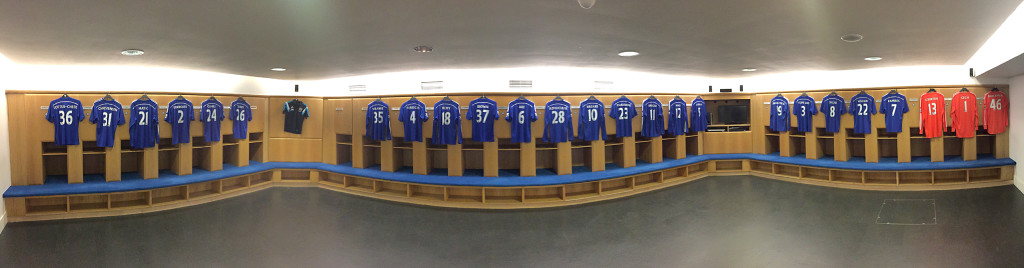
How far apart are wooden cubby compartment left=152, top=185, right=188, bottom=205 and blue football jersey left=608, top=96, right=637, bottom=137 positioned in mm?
5702

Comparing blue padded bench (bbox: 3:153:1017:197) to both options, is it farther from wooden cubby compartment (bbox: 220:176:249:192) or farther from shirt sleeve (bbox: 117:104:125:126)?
shirt sleeve (bbox: 117:104:125:126)

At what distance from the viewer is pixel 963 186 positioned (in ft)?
19.4

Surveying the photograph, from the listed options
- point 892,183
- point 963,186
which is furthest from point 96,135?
point 963,186

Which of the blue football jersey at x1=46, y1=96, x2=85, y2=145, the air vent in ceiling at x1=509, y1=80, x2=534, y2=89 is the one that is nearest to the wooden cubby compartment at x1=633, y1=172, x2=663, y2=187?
the air vent in ceiling at x1=509, y1=80, x2=534, y2=89

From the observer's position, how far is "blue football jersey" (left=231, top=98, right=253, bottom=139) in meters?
6.32

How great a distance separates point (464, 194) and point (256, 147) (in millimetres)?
3989

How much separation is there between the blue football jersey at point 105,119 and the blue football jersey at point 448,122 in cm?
387

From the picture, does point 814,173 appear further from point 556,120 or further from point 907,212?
point 556,120

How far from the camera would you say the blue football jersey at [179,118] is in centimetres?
558

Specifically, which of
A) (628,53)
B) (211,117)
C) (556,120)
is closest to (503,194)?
(556,120)

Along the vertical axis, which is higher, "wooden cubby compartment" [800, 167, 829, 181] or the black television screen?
the black television screen

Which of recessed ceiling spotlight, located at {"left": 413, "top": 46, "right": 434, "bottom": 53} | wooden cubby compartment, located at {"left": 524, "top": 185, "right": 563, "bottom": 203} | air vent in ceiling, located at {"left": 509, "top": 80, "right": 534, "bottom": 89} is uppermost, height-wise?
recessed ceiling spotlight, located at {"left": 413, "top": 46, "right": 434, "bottom": 53}

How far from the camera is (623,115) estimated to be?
616 cm

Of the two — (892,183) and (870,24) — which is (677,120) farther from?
(870,24)
